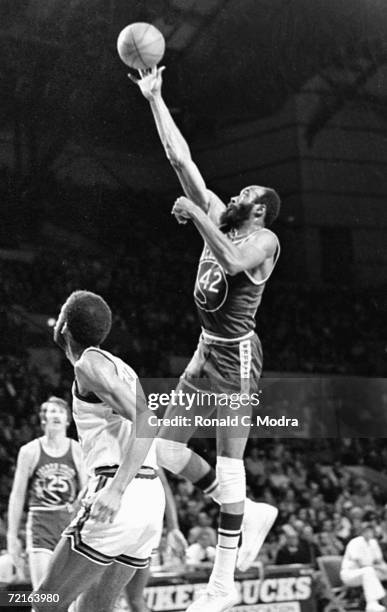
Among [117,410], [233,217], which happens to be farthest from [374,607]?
[117,410]

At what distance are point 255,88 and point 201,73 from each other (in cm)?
34

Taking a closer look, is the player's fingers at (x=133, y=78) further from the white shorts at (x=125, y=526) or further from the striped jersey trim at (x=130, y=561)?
the striped jersey trim at (x=130, y=561)

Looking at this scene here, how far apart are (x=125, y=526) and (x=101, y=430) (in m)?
0.38

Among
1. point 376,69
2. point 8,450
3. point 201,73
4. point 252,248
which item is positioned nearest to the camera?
point 252,248

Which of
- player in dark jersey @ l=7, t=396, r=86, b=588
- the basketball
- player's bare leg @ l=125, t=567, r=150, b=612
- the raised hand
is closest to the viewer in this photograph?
player's bare leg @ l=125, t=567, r=150, b=612

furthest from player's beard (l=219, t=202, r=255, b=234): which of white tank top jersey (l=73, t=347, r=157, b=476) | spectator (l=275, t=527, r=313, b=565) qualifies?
spectator (l=275, t=527, r=313, b=565)

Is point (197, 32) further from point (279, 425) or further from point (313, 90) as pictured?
point (279, 425)

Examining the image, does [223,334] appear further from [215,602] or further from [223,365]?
[215,602]

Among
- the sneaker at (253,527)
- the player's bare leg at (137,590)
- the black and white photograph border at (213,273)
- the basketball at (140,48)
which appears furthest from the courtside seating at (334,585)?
the basketball at (140,48)

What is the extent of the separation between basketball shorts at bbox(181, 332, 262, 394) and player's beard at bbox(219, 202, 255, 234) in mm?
547

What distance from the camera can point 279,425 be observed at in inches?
202

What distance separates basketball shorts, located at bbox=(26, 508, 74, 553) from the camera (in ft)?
16.4

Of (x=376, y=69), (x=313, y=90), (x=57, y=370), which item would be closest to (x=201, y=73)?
(x=313, y=90)

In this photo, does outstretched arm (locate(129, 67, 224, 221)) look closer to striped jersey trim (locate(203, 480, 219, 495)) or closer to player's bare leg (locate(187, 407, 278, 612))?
player's bare leg (locate(187, 407, 278, 612))
